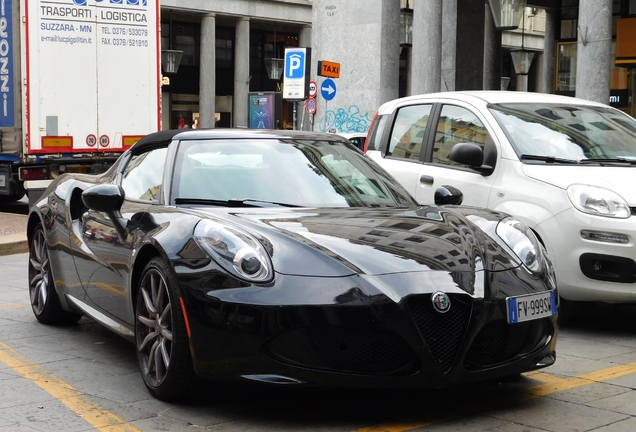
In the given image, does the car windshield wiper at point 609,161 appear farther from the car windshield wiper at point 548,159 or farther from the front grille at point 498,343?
the front grille at point 498,343

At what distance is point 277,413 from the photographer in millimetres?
4719

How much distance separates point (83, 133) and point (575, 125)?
1049 cm

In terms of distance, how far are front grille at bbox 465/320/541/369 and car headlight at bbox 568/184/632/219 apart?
229 centimetres

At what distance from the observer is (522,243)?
5.09m

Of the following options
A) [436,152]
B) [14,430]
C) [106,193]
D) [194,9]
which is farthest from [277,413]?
[194,9]

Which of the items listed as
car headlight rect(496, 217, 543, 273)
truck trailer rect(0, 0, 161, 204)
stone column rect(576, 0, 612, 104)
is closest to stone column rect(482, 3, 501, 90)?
stone column rect(576, 0, 612, 104)

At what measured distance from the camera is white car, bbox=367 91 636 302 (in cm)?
680

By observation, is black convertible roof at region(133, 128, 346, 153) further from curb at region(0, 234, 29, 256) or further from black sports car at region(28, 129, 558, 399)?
curb at region(0, 234, 29, 256)

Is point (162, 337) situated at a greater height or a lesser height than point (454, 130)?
lesser

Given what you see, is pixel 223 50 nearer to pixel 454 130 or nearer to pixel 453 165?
pixel 454 130

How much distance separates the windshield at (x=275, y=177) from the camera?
5.44m

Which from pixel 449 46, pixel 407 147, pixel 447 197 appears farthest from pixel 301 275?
pixel 449 46

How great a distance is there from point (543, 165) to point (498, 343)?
9.99 feet

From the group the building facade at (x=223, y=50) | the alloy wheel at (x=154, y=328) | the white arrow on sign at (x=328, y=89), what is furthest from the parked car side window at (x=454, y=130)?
the building facade at (x=223, y=50)
